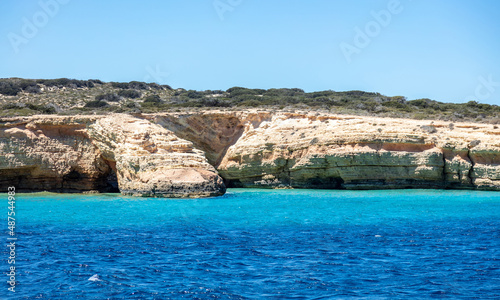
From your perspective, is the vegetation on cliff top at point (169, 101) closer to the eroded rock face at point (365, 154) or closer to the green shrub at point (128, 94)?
the green shrub at point (128, 94)

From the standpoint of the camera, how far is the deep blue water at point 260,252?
1052 cm

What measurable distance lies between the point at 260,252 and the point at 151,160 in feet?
54.0

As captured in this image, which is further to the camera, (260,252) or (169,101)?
(169,101)

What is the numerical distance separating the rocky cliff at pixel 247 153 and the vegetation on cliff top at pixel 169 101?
4123 millimetres

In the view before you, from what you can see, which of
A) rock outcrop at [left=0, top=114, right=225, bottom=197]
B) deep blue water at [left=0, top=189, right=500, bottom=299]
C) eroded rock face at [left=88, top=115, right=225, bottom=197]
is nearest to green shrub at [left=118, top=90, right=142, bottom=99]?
rock outcrop at [left=0, top=114, right=225, bottom=197]

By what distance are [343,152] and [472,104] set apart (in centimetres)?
2806

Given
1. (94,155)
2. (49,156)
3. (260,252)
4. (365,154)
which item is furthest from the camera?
(94,155)

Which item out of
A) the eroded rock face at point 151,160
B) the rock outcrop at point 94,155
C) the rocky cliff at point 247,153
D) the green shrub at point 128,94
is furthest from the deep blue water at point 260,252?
the green shrub at point 128,94

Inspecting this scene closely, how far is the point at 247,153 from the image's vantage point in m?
35.4

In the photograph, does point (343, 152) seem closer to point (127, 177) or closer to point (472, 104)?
point (127, 177)

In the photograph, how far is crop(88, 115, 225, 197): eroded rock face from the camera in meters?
27.8
